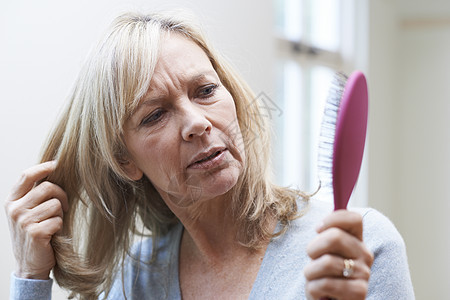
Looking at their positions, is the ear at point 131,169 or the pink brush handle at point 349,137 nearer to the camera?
the pink brush handle at point 349,137

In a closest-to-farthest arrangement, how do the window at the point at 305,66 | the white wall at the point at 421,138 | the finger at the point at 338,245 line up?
1. the finger at the point at 338,245
2. the window at the point at 305,66
3. the white wall at the point at 421,138

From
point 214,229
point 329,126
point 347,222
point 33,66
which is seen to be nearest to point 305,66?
point 33,66

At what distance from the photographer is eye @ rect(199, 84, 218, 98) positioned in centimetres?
101

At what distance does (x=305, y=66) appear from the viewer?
2.85 m

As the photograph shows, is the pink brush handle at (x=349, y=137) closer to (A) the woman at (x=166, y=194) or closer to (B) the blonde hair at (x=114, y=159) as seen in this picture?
(A) the woman at (x=166, y=194)

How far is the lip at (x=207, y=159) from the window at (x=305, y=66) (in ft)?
5.31

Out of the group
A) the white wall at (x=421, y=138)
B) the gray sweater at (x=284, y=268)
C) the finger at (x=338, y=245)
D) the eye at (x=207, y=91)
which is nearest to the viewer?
the finger at (x=338, y=245)

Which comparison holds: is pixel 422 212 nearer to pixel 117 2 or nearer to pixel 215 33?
pixel 215 33

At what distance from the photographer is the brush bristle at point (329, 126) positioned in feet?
2.38

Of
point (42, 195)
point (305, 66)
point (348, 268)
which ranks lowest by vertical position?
point (305, 66)

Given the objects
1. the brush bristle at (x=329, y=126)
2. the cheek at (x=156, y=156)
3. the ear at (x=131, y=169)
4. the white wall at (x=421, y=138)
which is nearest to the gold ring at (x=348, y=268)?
the brush bristle at (x=329, y=126)

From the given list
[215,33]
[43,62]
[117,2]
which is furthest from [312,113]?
[43,62]

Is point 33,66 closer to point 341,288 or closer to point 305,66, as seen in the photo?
point 341,288

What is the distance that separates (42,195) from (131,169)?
0.57 ft
